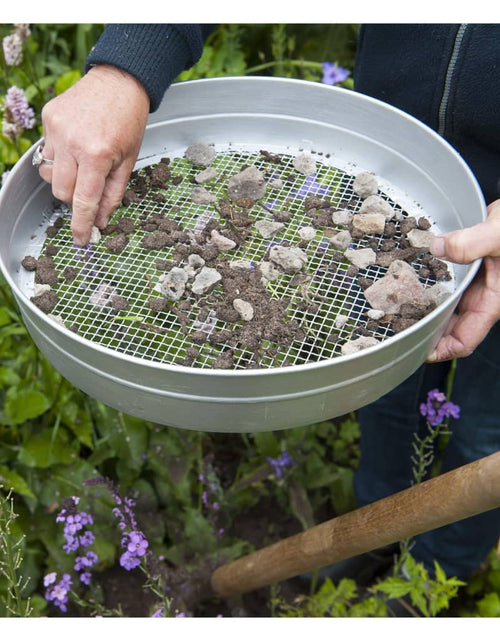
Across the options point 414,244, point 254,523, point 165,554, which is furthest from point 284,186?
point 254,523

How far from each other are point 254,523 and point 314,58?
5.40ft

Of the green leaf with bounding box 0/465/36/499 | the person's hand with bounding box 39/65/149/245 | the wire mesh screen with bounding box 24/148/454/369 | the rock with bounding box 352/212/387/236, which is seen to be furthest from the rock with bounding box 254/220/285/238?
the green leaf with bounding box 0/465/36/499

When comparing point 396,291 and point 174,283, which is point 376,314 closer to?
point 396,291

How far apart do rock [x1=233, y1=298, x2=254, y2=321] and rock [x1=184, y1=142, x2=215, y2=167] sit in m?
0.35

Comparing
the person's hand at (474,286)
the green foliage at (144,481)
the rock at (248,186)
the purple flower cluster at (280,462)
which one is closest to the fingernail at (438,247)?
the person's hand at (474,286)

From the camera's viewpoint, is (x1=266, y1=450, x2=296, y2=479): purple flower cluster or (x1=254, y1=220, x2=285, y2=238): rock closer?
(x1=254, y1=220, x2=285, y2=238): rock

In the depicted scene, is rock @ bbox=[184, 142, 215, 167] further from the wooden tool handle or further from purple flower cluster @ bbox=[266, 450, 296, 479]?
purple flower cluster @ bbox=[266, 450, 296, 479]

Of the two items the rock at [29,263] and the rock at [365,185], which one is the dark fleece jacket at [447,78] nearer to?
the rock at [365,185]

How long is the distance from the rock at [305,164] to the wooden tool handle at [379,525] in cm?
55

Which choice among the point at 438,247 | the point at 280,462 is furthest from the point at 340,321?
the point at 280,462

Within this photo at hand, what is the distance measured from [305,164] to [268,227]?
0.17 meters

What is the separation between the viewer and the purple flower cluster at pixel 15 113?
138 cm

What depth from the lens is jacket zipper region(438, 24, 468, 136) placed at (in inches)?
46.0

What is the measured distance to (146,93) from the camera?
1.09 meters
